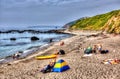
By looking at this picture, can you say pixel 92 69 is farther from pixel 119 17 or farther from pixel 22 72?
pixel 119 17

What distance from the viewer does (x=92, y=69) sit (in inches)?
974

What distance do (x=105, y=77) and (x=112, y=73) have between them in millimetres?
1475

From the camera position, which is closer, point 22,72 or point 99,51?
point 22,72

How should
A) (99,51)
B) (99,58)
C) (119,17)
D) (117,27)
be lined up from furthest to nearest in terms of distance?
1. (119,17)
2. (117,27)
3. (99,51)
4. (99,58)

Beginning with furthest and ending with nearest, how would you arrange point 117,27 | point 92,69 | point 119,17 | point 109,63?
point 119,17
point 117,27
point 109,63
point 92,69

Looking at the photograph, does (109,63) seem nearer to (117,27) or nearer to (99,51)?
(99,51)

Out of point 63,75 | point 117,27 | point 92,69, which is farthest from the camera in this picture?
point 117,27

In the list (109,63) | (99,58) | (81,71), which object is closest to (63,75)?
(81,71)

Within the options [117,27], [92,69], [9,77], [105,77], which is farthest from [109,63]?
Answer: [117,27]

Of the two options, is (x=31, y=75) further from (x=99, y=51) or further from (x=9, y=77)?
(x=99, y=51)

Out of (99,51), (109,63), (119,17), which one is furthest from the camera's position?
(119,17)

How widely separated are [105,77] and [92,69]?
3406mm

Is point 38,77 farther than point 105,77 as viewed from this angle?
Yes

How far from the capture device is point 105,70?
23953mm
